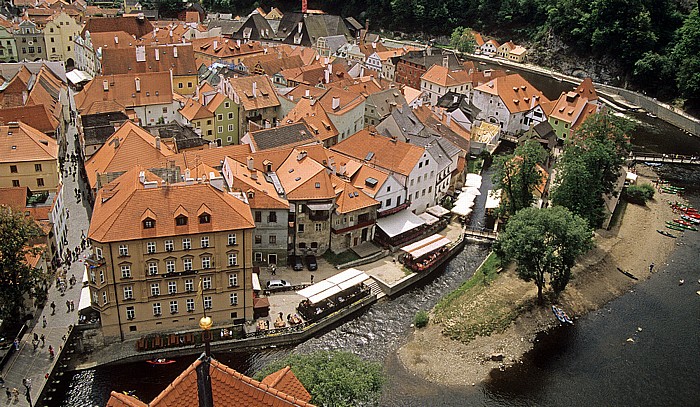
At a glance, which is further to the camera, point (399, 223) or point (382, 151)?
point (382, 151)

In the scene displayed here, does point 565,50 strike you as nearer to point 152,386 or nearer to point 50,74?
point 50,74

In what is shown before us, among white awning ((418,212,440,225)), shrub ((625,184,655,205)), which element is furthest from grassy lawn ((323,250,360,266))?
shrub ((625,184,655,205))

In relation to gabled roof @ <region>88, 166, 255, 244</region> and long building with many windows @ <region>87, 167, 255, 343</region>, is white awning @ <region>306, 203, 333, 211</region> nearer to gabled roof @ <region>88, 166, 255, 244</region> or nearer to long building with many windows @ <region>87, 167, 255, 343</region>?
long building with many windows @ <region>87, 167, 255, 343</region>

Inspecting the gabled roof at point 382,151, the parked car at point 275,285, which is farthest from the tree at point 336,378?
the gabled roof at point 382,151

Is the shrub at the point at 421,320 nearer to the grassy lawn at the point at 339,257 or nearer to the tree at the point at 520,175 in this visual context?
the grassy lawn at the point at 339,257

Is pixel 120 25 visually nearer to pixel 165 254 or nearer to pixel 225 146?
pixel 225 146

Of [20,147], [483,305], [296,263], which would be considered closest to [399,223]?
[296,263]
